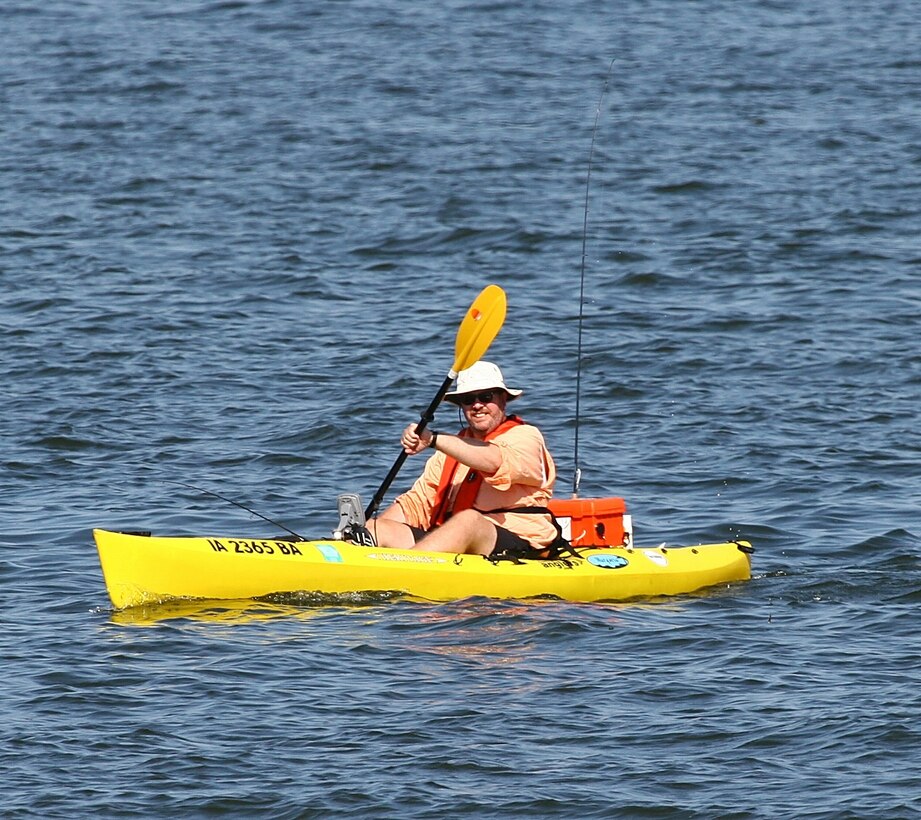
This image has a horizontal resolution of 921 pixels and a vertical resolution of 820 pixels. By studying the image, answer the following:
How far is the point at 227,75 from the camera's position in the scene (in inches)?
896

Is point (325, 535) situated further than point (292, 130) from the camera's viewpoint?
No

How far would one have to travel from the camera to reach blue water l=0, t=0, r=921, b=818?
6.04 m

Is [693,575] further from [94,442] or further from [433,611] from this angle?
[94,442]

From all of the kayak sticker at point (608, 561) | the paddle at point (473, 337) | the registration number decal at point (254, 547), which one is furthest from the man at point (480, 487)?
the registration number decal at point (254, 547)

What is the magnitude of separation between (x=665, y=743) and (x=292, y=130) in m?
14.9

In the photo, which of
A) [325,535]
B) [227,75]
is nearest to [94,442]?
[325,535]

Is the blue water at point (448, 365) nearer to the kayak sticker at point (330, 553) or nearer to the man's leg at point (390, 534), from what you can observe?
the kayak sticker at point (330, 553)

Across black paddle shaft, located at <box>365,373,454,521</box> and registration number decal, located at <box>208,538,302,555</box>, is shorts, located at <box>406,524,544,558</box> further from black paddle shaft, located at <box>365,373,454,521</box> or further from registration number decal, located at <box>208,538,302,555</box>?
registration number decal, located at <box>208,538,302,555</box>

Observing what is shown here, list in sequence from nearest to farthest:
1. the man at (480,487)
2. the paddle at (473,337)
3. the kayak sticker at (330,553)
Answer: the kayak sticker at (330,553) → the man at (480,487) → the paddle at (473,337)

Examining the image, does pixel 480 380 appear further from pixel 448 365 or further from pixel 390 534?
pixel 448 365

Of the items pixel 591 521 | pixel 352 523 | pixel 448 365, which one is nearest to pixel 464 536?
pixel 352 523

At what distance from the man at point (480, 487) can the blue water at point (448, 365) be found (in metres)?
0.39

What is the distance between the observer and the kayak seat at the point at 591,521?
815 cm

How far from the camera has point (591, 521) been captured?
8.16 metres
